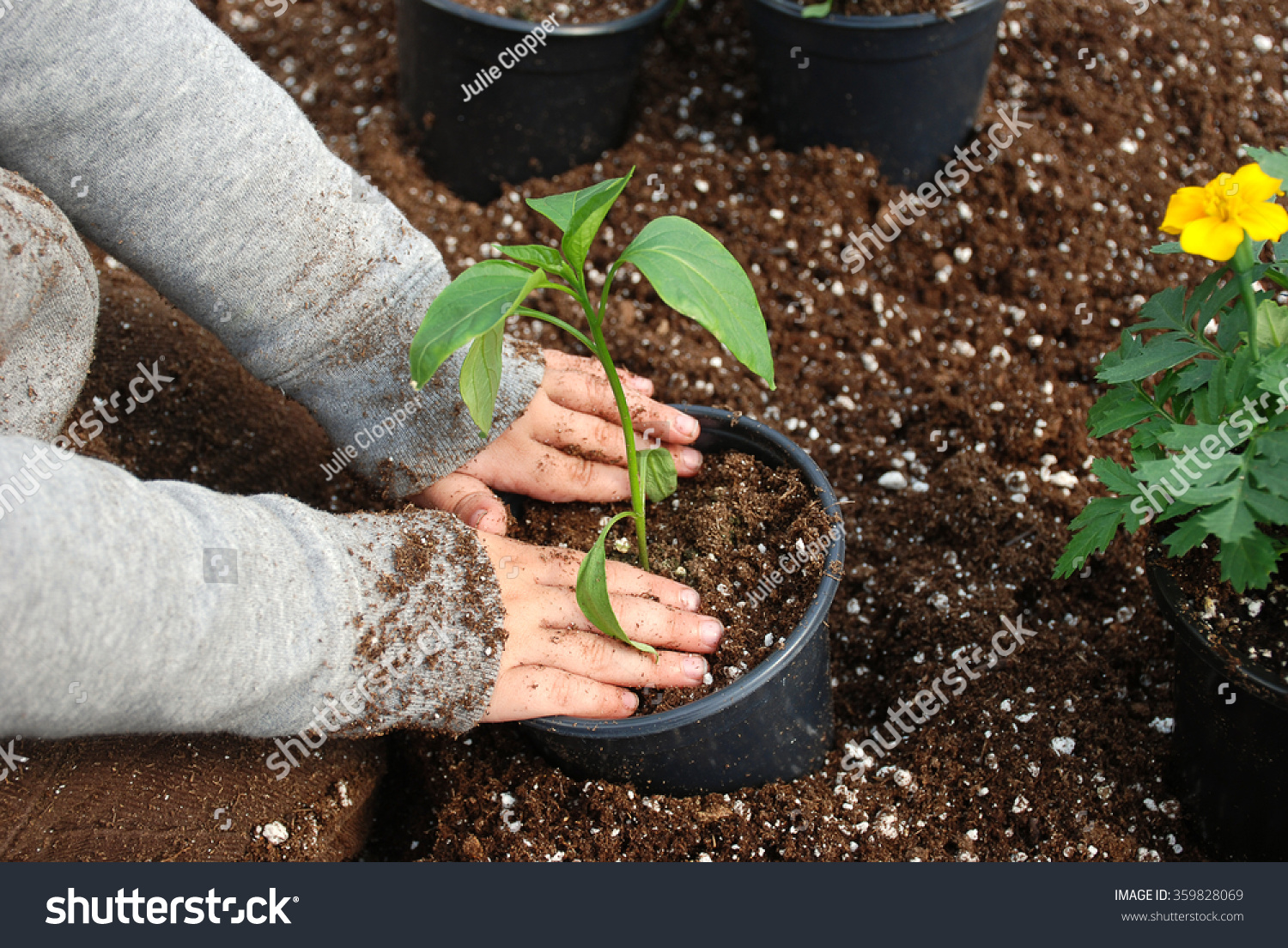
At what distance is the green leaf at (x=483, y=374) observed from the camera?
846 millimetres

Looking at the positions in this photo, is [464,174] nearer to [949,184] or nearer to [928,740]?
[949,184]

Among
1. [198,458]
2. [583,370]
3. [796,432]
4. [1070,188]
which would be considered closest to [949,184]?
[1070,188]

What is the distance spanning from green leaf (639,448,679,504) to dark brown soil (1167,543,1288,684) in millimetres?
527

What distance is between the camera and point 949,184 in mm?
1821

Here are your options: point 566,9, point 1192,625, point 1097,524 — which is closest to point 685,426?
point 1097,524

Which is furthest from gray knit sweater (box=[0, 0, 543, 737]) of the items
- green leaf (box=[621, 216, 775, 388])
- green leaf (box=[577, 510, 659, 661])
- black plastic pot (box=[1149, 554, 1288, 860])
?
black plastic pot (box=[1149, 554, 1288, 860])

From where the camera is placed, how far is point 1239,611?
947 mm

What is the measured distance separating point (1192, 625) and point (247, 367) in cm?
108

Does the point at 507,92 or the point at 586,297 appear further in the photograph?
the point at 507,92

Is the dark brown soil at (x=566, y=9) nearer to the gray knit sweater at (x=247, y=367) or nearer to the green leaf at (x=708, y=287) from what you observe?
the gray knit sweater at (x=247, y=367)

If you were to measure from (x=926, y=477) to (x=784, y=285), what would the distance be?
0.44m

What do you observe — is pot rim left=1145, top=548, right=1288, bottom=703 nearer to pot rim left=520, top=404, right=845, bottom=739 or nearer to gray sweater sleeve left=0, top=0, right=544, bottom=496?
pot rim left=520, top=404, right=845, bottom=739

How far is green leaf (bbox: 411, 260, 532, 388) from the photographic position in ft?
2.46

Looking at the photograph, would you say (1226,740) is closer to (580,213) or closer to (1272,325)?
(1272,325)
